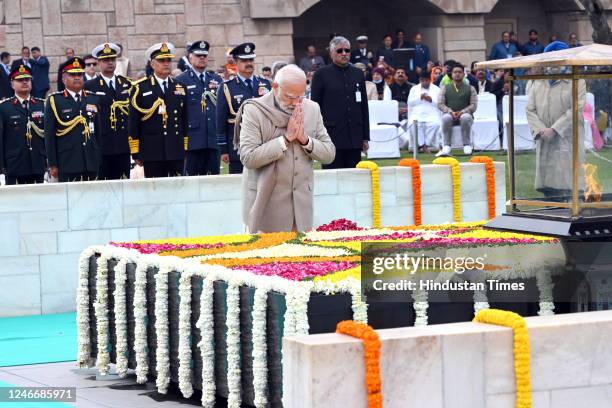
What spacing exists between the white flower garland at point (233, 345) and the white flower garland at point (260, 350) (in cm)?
21

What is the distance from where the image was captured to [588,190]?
25.0ft

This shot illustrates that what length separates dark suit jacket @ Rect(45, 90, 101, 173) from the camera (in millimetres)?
14258

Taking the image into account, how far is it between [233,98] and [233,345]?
7.55 meters

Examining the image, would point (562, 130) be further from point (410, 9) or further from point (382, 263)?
point (410, 9)

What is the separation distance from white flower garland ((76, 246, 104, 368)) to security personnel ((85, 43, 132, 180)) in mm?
6049

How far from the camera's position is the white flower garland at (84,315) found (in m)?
9.38

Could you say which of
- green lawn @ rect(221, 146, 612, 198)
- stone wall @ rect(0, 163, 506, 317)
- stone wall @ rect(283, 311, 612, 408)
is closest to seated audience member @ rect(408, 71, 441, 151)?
stone wall @ rect(0, 163, 506, 317)

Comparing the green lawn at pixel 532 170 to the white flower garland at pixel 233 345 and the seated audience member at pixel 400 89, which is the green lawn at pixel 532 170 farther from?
the seated audience member at pixel 400 89

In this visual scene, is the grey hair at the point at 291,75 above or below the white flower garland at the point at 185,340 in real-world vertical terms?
above

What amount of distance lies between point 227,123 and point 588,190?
7599 millimetres

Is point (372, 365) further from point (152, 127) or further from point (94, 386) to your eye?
point (152, 127)

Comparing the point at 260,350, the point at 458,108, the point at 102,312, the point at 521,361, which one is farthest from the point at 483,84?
the point at 521,361

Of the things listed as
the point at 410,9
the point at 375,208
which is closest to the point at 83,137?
the point at 375,208

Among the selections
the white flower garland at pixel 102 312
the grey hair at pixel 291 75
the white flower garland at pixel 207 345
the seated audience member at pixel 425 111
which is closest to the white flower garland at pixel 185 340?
the white flower garland at pixel 207 345
